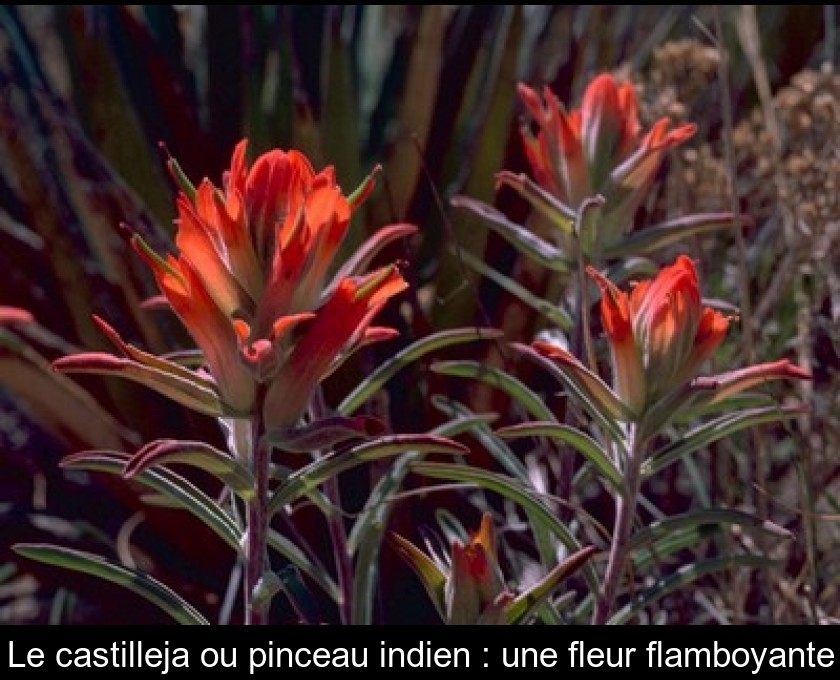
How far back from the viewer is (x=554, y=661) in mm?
1139

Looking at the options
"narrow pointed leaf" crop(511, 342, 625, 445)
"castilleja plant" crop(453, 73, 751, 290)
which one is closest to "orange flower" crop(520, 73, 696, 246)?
"castilleja plant" crop(453, 73, 751, 290)

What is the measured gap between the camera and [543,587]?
3.43 ft

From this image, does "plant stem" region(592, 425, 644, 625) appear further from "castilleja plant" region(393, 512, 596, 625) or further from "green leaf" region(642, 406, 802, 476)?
"castilleja plant" region(393, 512, 596, 625)

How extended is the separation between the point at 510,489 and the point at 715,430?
0.58ft

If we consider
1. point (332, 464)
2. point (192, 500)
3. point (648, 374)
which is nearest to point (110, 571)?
point (192, 500)

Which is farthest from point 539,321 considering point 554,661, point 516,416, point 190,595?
point 554,661

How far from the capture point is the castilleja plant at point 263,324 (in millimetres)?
988

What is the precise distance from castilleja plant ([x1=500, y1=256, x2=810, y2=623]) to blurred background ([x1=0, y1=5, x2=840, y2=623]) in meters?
0.28

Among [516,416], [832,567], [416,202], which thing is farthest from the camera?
[416,202]

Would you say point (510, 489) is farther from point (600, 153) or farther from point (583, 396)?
point (600, 153)

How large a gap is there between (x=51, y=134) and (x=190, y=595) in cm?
83

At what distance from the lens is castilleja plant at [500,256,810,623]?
3.63ft

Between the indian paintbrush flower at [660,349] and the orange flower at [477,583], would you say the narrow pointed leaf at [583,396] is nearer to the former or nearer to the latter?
the indian paintbrush flower at [660,349]

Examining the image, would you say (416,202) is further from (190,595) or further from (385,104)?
(190,595)
